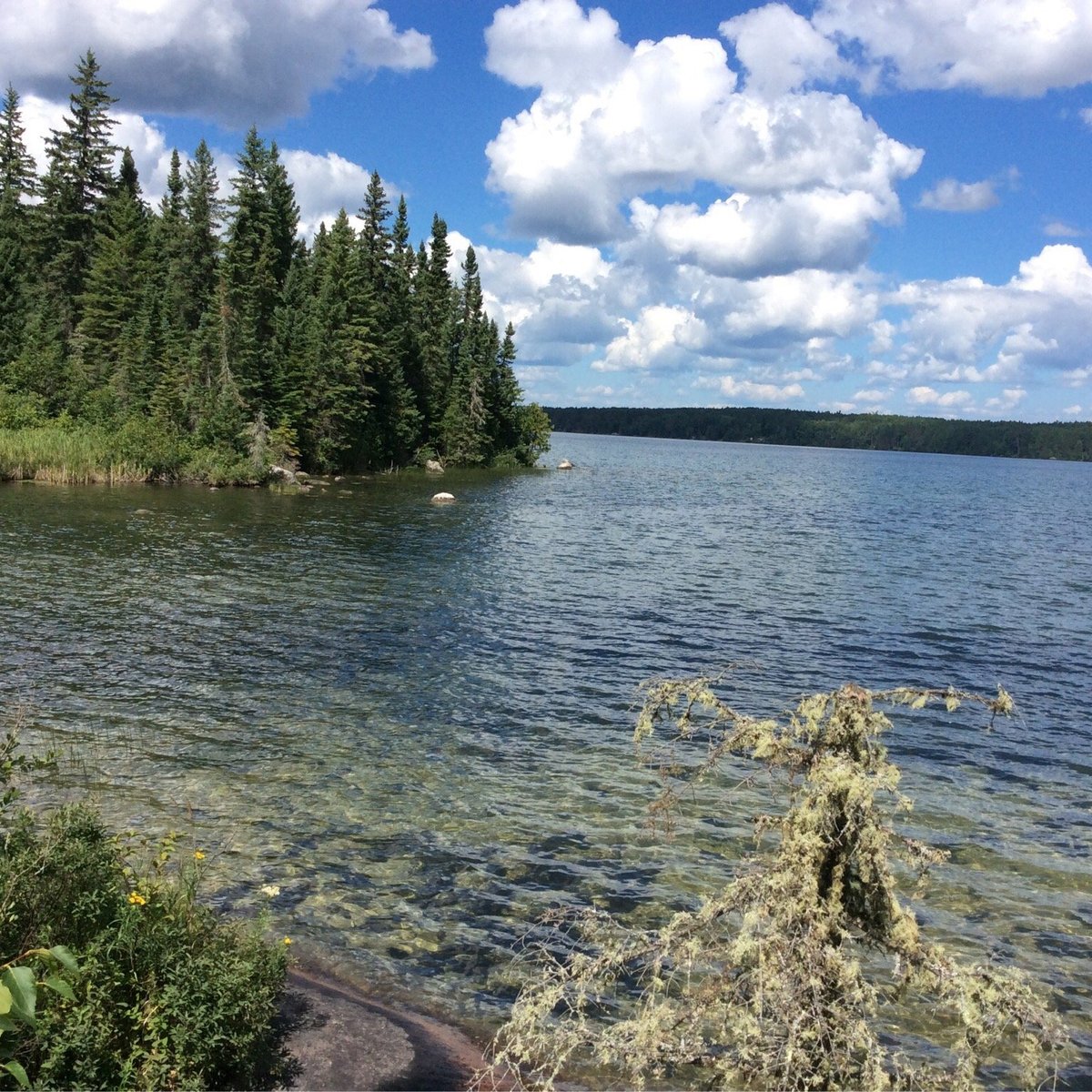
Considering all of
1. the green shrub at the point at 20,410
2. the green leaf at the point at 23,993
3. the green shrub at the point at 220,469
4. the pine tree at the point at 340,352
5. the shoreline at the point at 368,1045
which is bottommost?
the shoreline at the point at 368,1045

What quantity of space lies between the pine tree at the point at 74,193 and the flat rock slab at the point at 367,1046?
8054cm

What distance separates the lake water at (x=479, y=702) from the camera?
9.50 m

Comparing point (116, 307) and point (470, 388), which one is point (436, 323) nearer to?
point (470, 388)

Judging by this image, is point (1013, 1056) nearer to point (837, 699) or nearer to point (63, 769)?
point (837, 699)

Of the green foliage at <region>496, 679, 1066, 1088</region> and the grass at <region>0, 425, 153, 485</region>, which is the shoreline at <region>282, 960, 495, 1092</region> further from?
the grass at <region>0, 425, 153, 485</region>

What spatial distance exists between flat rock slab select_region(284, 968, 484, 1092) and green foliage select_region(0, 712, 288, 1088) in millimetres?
232

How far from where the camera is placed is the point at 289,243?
245ft

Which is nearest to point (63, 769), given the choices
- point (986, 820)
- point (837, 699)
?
point (837, 699)

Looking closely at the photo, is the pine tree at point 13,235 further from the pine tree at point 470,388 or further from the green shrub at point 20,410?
the pine tree at point 470,388

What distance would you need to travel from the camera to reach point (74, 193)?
76.0m

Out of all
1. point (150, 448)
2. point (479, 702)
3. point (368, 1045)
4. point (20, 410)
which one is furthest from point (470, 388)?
point (368, 1045)

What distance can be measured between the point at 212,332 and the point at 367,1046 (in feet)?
196

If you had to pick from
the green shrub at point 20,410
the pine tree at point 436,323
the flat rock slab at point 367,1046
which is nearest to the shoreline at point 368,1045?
the flat rock slab at point 367,1046

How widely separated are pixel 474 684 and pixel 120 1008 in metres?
12.2
